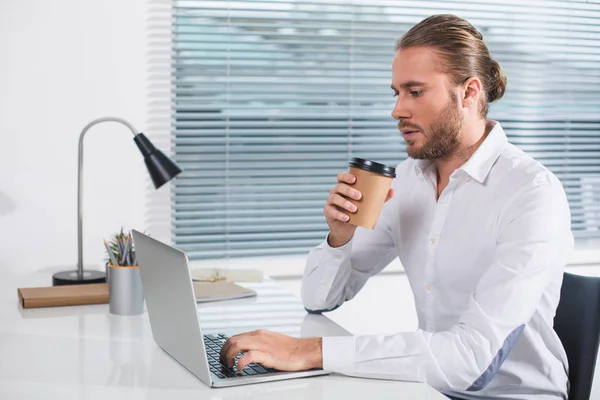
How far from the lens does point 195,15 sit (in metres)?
2.72

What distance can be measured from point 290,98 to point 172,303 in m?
1.63

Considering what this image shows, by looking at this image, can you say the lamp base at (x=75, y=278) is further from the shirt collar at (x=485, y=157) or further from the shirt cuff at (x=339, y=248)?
the shirt collar at (x=485, y=157)

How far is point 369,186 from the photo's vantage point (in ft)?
4.89

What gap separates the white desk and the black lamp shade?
1.36 ft

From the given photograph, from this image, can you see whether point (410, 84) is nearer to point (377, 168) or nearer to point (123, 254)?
point (377, 168)

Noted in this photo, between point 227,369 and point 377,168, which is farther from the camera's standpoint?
point 377,168

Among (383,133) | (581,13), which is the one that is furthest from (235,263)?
(581,13)

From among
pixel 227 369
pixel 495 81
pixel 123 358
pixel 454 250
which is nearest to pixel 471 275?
pixel 454 250

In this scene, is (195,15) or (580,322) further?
(195,15)

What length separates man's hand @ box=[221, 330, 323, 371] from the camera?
4.34 ft

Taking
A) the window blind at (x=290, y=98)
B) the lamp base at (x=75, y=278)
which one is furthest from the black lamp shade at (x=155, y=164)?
the window blind at (x=290, y=98)

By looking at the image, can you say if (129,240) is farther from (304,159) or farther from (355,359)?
(304,159)

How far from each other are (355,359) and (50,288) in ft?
3.09

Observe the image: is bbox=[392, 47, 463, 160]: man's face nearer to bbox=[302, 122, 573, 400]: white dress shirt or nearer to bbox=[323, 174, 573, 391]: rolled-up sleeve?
bbox=[302, 122, 573, 400]: white dress shirt
